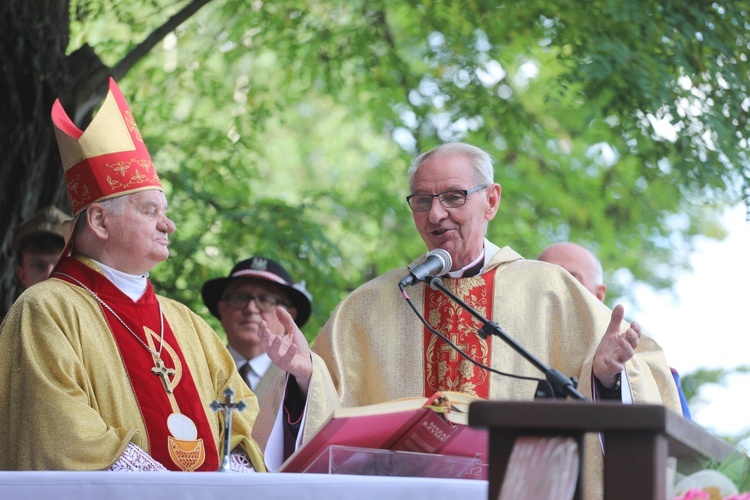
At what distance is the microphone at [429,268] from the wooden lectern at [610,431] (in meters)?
1.49

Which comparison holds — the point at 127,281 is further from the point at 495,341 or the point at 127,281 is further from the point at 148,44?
the point at 148,44

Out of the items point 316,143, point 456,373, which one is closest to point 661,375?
point 456,373

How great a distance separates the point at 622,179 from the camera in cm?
1266

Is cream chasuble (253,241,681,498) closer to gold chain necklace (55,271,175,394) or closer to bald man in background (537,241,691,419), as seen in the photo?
gold chain necklace (55,271,175,394)

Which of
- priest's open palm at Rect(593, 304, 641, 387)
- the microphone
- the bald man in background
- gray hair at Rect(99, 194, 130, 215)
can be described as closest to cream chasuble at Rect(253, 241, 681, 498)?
priest's open palm at Rect(593, 304, 641, 387)

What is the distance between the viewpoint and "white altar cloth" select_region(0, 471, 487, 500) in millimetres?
3117

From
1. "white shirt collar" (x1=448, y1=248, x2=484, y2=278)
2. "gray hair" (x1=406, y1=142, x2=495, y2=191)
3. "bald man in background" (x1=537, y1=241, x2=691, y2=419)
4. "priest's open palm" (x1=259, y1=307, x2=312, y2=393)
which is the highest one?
"gray hair" (x1=406, y1=142, x2=495, y2=191)

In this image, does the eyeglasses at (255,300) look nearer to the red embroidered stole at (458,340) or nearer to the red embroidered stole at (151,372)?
the red embroidered stole at (151,372)

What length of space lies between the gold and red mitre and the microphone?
1510mm

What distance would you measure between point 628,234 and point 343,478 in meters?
10.1

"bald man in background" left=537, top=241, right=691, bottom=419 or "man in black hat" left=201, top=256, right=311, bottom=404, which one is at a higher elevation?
"bald man in background" left=537, top=241, right=691, bottom=419

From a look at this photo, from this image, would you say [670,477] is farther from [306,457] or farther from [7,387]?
[7,387]

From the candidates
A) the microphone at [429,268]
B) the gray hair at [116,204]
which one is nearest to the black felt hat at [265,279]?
the gray hair at [116,204]

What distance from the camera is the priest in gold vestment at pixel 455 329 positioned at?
442 centimetres
